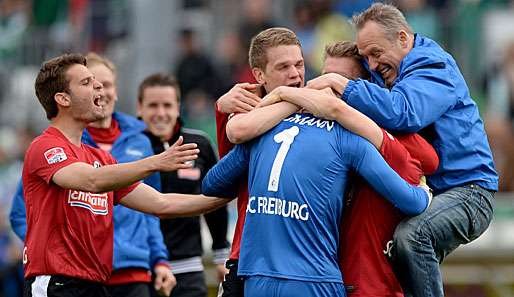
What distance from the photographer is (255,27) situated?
51.6 feet

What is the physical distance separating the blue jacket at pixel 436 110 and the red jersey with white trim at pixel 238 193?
88cm

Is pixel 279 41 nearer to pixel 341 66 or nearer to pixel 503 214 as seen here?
pixel 341 66

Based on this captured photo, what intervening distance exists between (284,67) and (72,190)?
1.48 metres

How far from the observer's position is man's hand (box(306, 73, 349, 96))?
680 cm

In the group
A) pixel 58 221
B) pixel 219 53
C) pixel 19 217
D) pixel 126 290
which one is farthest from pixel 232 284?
pixel 219 53

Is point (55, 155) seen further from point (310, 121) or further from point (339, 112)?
point (339, 112)

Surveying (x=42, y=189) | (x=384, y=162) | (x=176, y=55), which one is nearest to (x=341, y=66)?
(x=384, y=162)

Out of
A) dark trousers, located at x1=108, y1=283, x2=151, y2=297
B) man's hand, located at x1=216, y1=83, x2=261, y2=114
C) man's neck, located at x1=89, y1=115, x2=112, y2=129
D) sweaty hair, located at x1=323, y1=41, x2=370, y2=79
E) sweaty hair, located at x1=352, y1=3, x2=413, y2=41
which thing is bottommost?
dark trousers, located at x1=108, y1=283, x2=151, y2=297

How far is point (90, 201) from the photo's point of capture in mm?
7508

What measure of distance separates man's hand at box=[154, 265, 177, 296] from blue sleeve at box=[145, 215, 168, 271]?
0.23 ft

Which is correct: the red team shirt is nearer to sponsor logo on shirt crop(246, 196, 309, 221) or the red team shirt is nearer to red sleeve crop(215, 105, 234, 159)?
sponsor logo on shirt crop(246, 196, 309, 221)

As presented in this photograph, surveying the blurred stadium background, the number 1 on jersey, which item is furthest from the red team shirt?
the blurred stadium background

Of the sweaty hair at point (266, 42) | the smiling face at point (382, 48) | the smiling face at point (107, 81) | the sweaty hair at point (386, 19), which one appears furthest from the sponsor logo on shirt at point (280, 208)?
the smiling face at point (107, 81)

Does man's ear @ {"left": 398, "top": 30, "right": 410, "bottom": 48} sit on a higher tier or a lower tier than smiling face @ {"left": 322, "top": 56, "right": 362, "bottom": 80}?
higher
